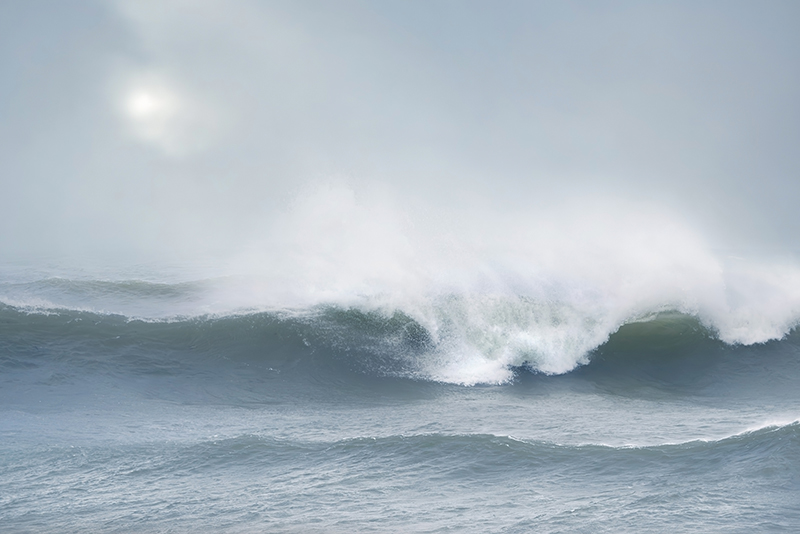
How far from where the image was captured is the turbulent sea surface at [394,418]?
5668 millimetres

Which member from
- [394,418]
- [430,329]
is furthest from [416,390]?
[430,329]

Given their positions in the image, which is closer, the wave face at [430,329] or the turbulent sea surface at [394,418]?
the turbulent sea surface at [394,418]

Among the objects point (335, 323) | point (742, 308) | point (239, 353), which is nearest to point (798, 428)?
point (742, 308)

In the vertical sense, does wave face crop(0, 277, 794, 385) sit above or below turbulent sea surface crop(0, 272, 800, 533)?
above

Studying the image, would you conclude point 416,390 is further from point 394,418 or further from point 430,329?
point 430,329

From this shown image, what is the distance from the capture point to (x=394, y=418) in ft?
28.0

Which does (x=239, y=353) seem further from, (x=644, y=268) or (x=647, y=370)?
(x=644, y=268)

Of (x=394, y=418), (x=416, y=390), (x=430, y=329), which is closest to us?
(x=394, y=418)

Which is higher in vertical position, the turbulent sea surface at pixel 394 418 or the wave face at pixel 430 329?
the wave face at pixel 430 329

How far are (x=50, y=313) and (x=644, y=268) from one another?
1329cm

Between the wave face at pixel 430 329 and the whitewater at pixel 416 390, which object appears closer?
the whitewater at pixel 416 390

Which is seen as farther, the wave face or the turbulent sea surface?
the wave face

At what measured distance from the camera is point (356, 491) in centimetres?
611

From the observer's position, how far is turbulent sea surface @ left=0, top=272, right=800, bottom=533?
567 centimetres
